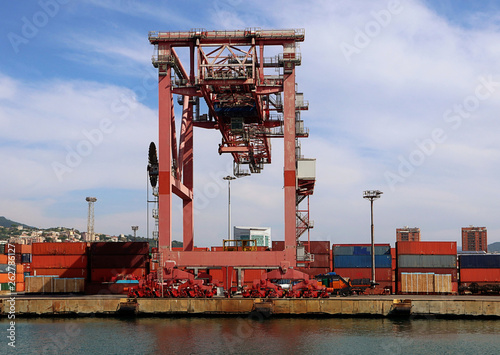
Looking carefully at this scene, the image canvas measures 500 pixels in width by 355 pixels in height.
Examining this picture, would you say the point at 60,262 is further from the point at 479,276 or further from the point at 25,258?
the point at 479,276

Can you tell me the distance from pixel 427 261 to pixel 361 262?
7859 mm

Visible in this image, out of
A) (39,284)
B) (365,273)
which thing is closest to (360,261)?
(365,273)

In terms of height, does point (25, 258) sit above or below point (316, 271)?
above

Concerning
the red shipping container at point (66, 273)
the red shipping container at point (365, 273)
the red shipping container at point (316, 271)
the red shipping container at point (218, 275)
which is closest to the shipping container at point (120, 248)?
the red shipping container at point (66, 273)

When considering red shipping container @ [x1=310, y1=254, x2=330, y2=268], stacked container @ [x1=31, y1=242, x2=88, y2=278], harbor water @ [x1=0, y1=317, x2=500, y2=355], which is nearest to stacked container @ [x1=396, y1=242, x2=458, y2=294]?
red shipping container @ [x1=310, y1=254, x2=330, y2=268]

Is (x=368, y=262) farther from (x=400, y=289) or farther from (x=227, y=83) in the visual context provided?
(x=227, y=83)

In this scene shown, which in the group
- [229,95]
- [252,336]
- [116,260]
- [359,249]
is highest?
[229,95]

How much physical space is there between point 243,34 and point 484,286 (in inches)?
1543

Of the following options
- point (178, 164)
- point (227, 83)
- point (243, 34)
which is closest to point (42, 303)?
point (178, 164)

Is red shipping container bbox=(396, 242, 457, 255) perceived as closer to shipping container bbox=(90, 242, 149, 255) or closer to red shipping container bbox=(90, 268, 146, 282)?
shipping container bbox=(90, 242, 149, 255)

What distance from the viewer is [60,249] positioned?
229ft

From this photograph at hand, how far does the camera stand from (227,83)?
5478 cm

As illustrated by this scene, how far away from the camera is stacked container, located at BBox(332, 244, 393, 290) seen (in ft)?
230

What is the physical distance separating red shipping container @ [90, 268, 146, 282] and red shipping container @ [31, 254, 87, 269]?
198 cm
